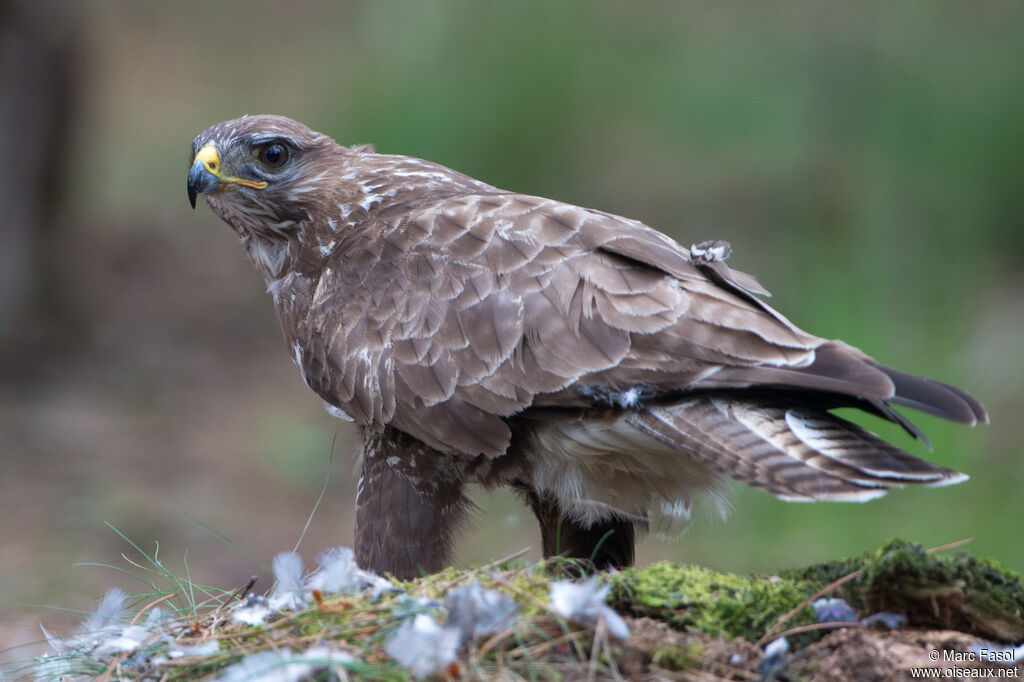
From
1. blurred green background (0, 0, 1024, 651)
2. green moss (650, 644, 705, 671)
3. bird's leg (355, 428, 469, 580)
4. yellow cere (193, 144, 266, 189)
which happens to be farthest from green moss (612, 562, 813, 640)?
blurred green background (0, 0, 1024, 651)

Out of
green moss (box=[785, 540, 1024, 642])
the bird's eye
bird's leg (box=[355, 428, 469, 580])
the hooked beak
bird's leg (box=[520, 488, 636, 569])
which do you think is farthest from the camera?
the bird's eye

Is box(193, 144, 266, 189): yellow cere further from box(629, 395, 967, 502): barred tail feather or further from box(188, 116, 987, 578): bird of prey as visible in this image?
box(629, 395, 967, 502): barred tail feather

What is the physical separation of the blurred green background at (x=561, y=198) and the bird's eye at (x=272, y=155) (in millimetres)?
2597

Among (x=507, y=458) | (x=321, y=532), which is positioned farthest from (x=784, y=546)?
(x=507, y=458)

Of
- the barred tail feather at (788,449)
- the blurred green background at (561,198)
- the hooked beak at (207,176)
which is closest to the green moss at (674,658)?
the barred tail feather at (788,449)

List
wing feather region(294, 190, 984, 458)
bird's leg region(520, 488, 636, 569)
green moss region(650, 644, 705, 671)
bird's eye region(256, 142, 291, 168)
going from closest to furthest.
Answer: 1. green moss region(650, 644, 705, 671)
2. wing feather region(294, 190, 984, 458)
3. bird's leg region(520, 488, 636, 569)
4. bird's eye region(256, 142, 291, 168)

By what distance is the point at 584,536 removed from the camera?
157 inches

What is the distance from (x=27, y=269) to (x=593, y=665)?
8.41m

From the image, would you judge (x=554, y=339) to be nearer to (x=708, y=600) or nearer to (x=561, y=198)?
(x=708, y=600)

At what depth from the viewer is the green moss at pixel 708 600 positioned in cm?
270

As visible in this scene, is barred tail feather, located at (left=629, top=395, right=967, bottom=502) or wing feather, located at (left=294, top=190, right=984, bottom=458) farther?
wing feather, located at (left=294, top=190, right=984, bottom=458)

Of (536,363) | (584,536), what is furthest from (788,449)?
(584,536)

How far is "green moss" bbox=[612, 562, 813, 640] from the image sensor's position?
2702 mm

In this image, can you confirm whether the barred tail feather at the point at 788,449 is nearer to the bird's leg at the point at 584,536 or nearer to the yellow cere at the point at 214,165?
the bird's leg at the point at 584,536
